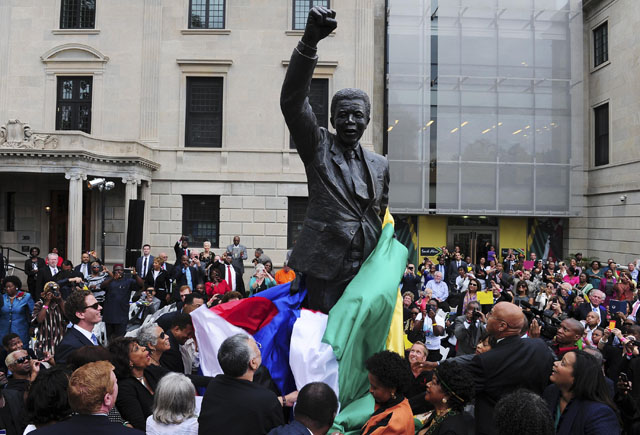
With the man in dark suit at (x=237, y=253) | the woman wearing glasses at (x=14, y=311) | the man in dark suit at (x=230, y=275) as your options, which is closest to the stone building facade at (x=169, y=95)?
the man in dark suit at (x=237, y=253)

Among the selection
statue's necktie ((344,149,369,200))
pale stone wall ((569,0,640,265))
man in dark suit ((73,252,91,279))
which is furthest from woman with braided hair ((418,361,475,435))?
pale stone wall ((569,0,640,265))

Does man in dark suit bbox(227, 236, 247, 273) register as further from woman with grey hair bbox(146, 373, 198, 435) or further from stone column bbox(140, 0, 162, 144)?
woman with grey hair bbox(146, 373, 198, 435)

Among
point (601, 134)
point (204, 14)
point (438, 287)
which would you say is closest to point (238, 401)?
point (438, 287)

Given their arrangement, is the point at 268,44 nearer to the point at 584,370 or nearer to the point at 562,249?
the point at 562,249

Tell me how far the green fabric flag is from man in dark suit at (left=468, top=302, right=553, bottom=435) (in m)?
0.68

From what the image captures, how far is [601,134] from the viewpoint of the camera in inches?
1007

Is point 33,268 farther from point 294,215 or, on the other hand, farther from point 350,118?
point 350,118

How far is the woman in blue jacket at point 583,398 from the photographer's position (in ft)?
10.2

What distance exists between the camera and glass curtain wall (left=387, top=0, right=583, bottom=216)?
24.5 metres

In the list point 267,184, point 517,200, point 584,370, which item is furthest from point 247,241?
point 584,370

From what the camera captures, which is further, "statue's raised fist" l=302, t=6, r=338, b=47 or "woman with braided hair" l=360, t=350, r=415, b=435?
"statue's raised fist" l=302, t=6, r=338, b=47

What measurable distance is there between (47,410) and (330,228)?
2.05 m

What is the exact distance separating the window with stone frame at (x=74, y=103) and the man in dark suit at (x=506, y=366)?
2204cm

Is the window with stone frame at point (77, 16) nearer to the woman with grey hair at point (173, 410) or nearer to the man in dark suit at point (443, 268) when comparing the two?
the man in dark suit at point (443, 268)
